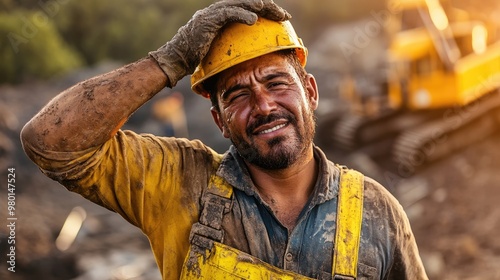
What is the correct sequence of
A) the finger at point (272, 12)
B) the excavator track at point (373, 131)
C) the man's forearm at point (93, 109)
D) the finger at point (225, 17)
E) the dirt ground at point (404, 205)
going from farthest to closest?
the excavator track at point (373, 131) < the dirt ground at point (404, 205) < the finger at point (272, 12) < the finger at point (225, 17) < the man's forearm at point (93, 109)

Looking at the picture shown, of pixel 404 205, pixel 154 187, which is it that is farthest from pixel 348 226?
pixel 404 205

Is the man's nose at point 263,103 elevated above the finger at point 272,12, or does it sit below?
below

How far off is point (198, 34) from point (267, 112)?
1.35 feet

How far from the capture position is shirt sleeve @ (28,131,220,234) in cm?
218

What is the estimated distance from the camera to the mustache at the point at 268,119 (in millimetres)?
2385

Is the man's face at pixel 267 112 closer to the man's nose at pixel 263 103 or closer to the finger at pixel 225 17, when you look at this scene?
the man's nose at pixel 263 103

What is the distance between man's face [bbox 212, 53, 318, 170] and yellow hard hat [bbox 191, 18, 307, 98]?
7 centimetres

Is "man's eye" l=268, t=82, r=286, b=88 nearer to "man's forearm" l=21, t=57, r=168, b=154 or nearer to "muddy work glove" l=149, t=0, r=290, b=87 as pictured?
"muddy work glove" l=149, t=0, r=290, b=87

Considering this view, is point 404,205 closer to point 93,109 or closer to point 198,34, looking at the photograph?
point 198,34

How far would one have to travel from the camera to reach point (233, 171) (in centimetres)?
245

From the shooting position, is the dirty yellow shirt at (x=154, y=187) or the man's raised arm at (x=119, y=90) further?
the dirty yellow shirt at (x=154, y=187)

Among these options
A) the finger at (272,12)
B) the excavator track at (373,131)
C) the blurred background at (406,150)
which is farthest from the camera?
the excavator track at (373,131)

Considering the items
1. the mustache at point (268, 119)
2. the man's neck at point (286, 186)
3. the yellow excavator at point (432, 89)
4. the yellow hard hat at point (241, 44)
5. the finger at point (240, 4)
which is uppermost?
the yellow excavator at point (432, 89)

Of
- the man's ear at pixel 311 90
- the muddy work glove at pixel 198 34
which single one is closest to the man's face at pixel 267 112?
the man's ear at pixel 311 90
